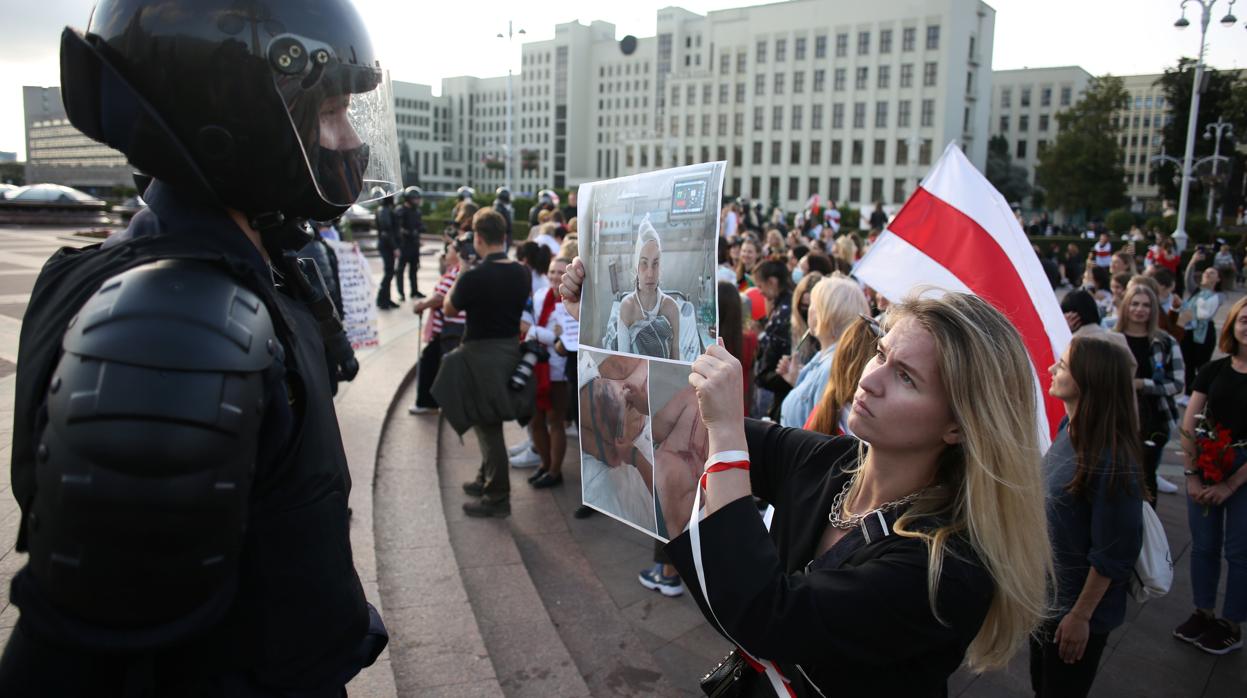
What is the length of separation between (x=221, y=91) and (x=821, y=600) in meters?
1.31

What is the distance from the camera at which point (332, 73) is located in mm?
1360

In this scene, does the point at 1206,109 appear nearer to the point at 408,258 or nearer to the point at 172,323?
the point at 408,258

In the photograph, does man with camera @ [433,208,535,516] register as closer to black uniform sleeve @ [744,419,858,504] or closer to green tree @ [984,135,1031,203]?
black uniform sleeve @ [744,419,858,504]

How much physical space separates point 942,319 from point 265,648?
140 cm

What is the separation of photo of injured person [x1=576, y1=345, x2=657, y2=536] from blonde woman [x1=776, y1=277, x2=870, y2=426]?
6.59 feet

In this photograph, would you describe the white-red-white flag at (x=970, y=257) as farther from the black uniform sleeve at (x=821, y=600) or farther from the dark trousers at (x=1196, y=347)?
the dark trousers at (x=1196, y=347)

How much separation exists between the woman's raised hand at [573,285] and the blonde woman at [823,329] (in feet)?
6.55

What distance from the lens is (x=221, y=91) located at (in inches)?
48.4

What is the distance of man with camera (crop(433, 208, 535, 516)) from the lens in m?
5.28

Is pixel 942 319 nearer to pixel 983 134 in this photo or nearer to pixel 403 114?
pixel 983 134

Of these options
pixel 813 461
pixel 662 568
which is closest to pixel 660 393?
pixel 813 461

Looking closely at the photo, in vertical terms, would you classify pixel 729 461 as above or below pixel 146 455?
below

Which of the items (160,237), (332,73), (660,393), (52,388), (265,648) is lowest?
(265,648)

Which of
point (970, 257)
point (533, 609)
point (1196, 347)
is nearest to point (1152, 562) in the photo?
point (970, 257)
